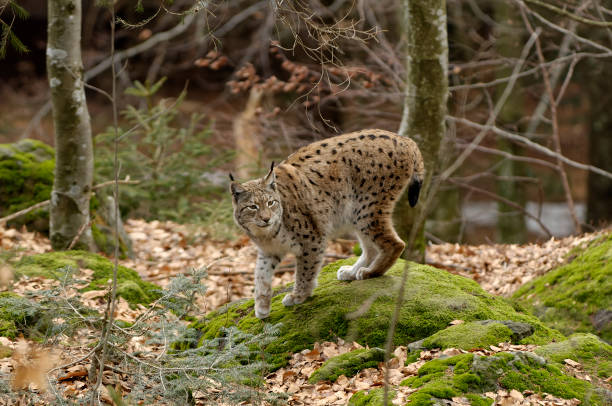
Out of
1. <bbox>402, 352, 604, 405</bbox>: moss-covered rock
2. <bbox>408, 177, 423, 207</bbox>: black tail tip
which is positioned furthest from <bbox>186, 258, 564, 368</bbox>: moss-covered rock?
<bbox>402, 352, 604, 405</bbox>: moss-covered rock

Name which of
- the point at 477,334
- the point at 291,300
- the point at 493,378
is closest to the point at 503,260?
the point at 291,300

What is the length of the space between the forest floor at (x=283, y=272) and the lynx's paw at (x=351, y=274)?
893 mm

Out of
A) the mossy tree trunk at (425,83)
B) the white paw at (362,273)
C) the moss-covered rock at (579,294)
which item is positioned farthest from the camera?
the mossy tree trunk at (425,83)

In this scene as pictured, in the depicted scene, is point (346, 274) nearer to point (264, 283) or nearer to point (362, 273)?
point (362, 273)

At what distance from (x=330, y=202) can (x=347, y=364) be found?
1.61 meters

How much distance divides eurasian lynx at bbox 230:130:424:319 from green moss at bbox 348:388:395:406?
1670mm

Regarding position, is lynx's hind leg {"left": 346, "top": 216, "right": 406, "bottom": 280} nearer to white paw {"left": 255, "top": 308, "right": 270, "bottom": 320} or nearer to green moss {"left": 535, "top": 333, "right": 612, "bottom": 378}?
white paw {"left": 255, "top": 308, "right": 270, "bottom": 320}

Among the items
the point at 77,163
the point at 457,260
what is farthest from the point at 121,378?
the point at 457,260

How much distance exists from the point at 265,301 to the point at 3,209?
5.30 meters

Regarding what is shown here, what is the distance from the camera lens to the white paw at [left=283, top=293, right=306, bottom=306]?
5.94 m

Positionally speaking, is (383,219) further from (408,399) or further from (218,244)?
(218,244)

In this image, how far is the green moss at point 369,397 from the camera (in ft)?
13.3

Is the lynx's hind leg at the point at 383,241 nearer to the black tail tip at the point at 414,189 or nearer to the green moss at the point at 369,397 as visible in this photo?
the black tail tip at the point at 414,189

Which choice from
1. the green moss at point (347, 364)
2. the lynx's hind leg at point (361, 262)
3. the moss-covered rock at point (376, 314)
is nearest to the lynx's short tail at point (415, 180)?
the lynx's hind leg at point (361, 262)
